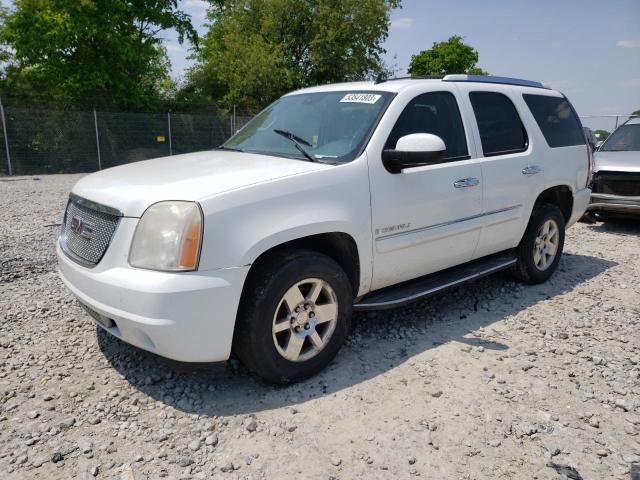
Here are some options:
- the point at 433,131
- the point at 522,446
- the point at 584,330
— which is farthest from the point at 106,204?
the point at 584,330

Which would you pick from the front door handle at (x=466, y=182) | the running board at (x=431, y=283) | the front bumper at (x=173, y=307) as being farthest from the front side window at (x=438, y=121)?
the front bumper at (x=173, y=307)

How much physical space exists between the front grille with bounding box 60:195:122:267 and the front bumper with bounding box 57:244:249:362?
5.5 inches

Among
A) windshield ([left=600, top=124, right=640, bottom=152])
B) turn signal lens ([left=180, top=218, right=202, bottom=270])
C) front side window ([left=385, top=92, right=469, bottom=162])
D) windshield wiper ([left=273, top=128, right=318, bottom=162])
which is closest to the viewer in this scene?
turn signal lens ([left=180, top=218, right=202, bottom=270])

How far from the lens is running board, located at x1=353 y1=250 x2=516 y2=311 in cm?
345

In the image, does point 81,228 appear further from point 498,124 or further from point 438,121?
point 498,124

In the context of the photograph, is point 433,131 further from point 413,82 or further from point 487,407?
point 487,407

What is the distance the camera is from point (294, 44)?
29922mm

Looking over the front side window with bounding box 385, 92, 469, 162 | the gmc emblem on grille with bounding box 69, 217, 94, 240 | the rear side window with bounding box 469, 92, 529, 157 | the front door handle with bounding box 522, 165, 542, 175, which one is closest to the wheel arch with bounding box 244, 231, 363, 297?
the front side window with bounding box 385, 92, 469, 162

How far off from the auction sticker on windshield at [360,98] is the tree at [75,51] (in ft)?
57.5

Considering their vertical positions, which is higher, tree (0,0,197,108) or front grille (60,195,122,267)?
tree (0,0,197,108)

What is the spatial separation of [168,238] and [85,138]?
1654cm

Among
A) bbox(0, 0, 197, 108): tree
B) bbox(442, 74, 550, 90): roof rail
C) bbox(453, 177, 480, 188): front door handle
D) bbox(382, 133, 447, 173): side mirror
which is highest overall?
bbox(0, 0, 197, 108): tree

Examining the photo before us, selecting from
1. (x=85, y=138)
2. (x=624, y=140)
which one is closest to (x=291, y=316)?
(x=624, y=140)

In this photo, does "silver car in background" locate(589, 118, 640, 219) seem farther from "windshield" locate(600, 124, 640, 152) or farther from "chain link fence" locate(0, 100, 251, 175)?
"chain link fence" locate(0, 100, 251, 175)
